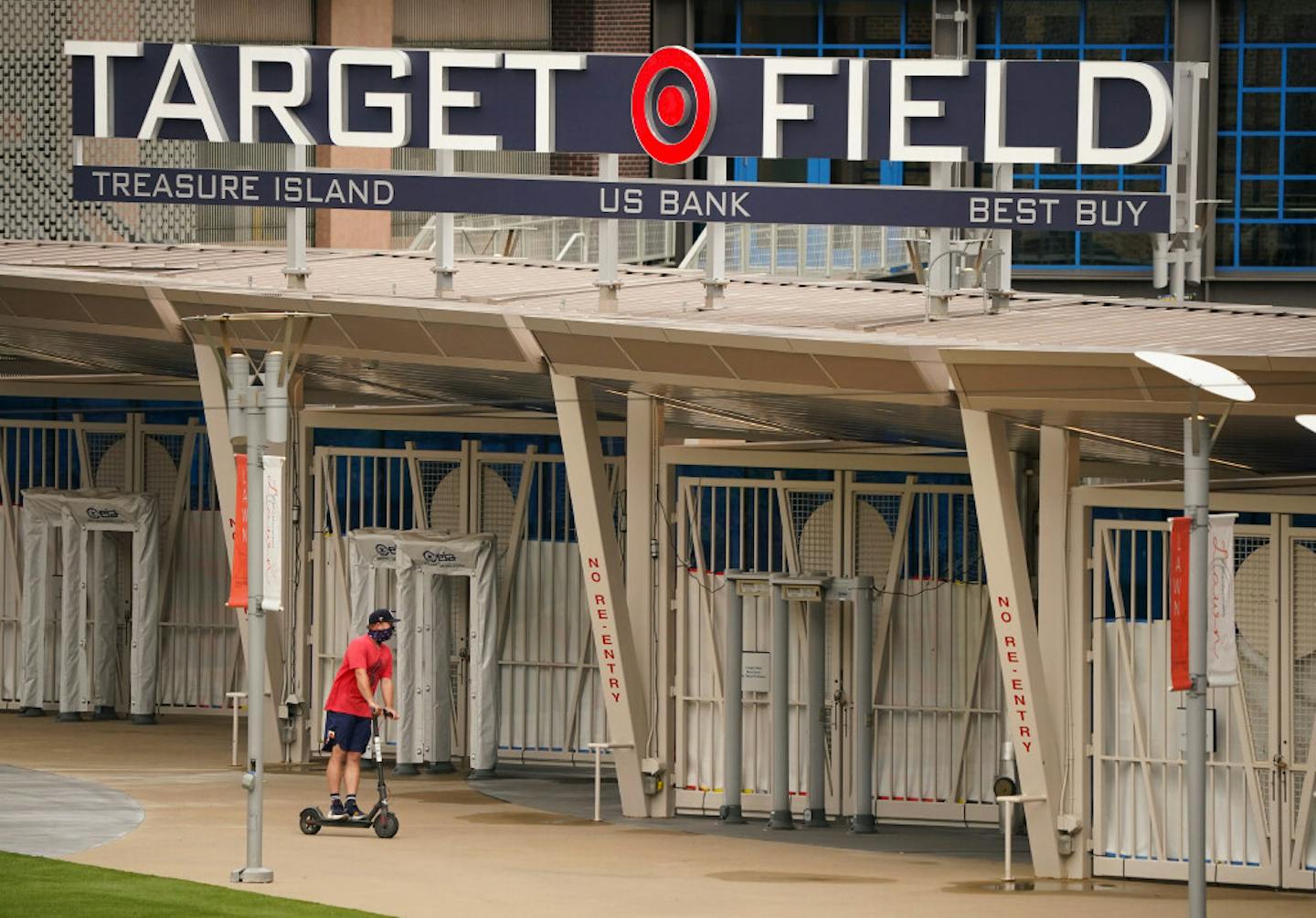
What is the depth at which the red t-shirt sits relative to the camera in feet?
71.8

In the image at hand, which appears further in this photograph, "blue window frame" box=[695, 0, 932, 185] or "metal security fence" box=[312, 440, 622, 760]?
"blue window frame" box=[695, 0, 932, 185]

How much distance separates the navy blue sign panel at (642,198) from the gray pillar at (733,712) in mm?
3341

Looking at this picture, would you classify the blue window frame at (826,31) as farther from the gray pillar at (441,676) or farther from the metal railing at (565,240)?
the gray pillar at (441,676)

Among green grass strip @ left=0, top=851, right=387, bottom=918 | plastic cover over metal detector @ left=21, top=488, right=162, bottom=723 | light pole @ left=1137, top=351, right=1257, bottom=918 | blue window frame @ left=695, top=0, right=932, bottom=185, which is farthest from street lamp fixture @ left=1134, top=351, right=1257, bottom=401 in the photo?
blue window frame @ left=695, top=0, right=932, bottom=185

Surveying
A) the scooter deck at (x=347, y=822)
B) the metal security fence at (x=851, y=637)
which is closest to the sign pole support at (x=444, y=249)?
the metal security fence at (x=851, y=637)

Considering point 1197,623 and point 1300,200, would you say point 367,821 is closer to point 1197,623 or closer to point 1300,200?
point 1197,623

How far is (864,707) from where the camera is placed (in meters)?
23.6

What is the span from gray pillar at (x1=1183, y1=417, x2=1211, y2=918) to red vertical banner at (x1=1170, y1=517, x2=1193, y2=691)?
0.08 m

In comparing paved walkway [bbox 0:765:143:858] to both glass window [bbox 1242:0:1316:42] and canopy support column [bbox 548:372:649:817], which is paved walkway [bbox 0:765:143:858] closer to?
canopy support column [bbox 548:372:649:817]

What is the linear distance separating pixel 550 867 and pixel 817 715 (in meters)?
3.81

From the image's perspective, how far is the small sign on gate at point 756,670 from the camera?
944 inches

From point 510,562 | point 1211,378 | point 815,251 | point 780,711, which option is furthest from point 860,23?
point 1211,378

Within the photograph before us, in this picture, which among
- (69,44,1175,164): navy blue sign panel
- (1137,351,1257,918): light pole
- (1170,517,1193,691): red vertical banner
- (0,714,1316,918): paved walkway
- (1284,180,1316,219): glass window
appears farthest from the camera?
(1284,180,1316,219): glass window

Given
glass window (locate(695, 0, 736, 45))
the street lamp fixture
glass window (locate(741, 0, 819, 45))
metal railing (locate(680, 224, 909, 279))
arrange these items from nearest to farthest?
the street lamp fixture
metal railing (locate(680, 224, 909, 279))
glass window (locate(741, 0, 819, 45))
glass window (locate(695, 0, 736, 45))
